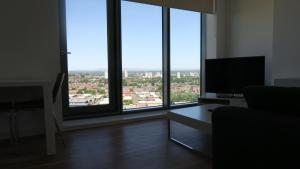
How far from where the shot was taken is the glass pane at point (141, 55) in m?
4.30

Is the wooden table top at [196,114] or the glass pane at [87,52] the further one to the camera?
the glass pane at [87,52]

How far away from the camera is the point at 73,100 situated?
12.8 feet

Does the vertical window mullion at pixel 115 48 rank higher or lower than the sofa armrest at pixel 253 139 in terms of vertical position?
higher

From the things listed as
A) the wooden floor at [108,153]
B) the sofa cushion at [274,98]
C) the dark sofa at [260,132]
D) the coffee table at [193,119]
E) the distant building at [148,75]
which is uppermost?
the distant building at [148,75]

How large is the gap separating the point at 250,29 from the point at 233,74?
45.7 inches

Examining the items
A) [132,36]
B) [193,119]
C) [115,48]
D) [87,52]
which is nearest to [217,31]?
[132,36]

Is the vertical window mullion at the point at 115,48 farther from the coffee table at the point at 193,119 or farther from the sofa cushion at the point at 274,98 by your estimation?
the sofa cushion at the point at 274,98

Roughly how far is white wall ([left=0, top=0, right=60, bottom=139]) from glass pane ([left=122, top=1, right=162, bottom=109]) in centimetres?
130

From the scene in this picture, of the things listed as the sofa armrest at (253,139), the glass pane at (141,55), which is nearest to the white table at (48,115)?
the sofa armrest at (253,139)

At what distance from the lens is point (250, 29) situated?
183 inches

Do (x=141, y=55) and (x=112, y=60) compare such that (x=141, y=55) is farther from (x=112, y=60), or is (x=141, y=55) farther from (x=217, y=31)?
(x=217, y=31)

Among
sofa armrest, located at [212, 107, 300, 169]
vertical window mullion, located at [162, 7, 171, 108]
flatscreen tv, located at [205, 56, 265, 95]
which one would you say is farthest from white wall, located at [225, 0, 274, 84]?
sofa armrest, located at [212, 107, 300, 169]

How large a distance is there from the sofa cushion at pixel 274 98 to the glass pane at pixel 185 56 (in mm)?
3463

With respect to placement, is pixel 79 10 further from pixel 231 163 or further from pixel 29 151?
pixel 231 163
